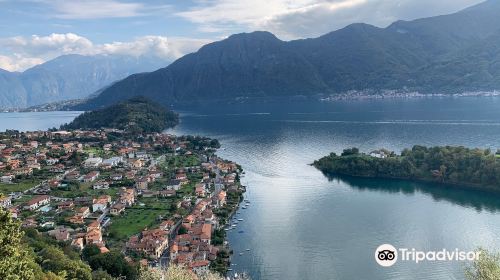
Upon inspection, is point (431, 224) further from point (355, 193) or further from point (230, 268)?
point (230, 268)

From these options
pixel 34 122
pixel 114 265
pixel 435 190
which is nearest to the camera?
pixel 114 265

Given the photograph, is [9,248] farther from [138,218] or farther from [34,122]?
[34,122]

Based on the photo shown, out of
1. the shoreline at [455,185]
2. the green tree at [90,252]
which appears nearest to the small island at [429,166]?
the shoreline at [455,185]

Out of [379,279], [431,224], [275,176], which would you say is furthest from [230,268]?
[275,176]

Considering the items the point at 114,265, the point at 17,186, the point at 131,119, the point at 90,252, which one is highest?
the point at 131,119

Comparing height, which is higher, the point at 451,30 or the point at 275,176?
the point at 451,30

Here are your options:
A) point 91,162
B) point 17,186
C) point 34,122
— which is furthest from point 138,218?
point 34,122

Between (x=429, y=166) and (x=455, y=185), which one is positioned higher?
(x=429, y=166)
